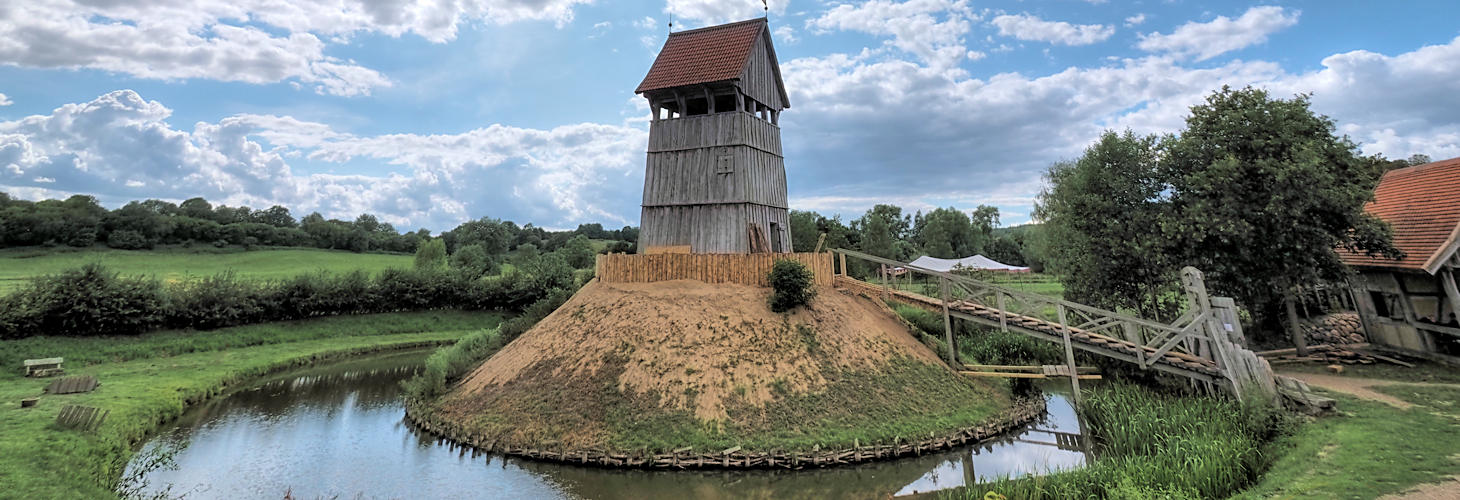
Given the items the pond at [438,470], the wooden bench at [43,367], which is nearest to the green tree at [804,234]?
the pond at [438,470]

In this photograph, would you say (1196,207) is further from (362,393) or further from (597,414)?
(362,393)

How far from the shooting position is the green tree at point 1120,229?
68.7 ft

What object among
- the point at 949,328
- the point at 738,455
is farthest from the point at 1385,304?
the point at 738,455

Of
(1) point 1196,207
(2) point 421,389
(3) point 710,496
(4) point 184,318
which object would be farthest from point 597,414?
(4) point 184,318

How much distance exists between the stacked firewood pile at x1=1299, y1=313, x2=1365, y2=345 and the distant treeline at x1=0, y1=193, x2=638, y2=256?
3012cm

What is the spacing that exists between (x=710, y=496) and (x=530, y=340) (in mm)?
10879

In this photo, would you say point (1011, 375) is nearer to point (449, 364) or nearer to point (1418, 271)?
point (1418, 271)

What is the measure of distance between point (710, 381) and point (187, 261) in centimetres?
7101

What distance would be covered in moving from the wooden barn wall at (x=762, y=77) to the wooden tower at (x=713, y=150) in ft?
0.15

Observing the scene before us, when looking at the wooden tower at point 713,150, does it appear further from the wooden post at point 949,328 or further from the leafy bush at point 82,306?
the leafy bush at point 82,306

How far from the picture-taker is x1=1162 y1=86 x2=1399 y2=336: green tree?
1711 cm

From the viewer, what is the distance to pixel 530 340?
20609 millimetres

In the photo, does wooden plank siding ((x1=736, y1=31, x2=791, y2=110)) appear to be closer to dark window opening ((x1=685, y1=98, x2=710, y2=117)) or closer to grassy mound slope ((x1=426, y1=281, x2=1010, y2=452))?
dark window opening ((x1=685, y1=98, x2=710, y2=117))

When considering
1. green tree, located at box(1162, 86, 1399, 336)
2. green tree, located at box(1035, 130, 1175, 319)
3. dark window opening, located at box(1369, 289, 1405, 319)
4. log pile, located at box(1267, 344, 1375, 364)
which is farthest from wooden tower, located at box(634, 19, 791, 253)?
dark window opening, located at box(1369, 289, 1405, 319)
